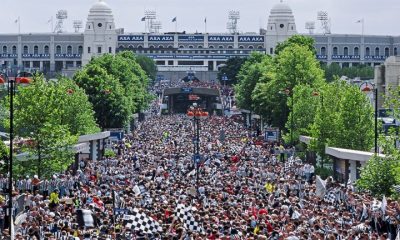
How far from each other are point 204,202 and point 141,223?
1140cm

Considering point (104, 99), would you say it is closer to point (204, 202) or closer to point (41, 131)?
point (41, 131)

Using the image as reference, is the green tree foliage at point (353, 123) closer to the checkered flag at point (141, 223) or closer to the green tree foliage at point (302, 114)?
the green tree foliage at point (302, 114)

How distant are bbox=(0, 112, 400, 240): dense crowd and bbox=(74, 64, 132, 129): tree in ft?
71.7

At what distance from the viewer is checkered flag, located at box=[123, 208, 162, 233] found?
126 ft

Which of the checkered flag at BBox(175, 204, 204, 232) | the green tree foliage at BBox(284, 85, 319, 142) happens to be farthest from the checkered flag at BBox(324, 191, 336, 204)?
the green tree foliage at BBox(284, 85, 319, 142)

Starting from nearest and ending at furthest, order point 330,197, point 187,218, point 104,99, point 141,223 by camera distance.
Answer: point 141,223 → point 187,218 → point 330,197 → point 104,99

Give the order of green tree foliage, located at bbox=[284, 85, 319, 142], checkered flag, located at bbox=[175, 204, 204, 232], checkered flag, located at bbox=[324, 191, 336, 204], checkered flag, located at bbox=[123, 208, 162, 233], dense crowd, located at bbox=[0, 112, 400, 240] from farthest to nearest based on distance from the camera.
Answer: green tree foliage, located at bbox=[284, 85, 319, 142] → checkered flag, located at bbox=[324, 191, 336, 204] → checkered flag, located at bbox=[175, 204, 204, 232] → dense crowd, located at bbox=[0, 112, 400, 240] → checkered flag, located at bbox=[123, 208, 162, 233]

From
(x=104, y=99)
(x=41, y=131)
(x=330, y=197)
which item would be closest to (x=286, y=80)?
(x=104, y=99)

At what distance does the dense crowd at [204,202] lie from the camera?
39344 mm

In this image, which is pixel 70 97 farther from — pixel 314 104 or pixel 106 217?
pixel 106 217

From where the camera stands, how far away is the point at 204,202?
49.7 metres

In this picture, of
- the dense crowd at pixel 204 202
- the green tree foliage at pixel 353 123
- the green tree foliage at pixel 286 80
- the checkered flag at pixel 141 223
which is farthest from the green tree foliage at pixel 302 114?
the checkered flag at pixel 141 223

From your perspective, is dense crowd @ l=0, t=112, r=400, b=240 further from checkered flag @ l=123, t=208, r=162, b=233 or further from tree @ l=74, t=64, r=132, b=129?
tree @ l=74, t=64, r=132, b=129

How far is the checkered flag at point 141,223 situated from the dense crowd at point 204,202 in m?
0.11
